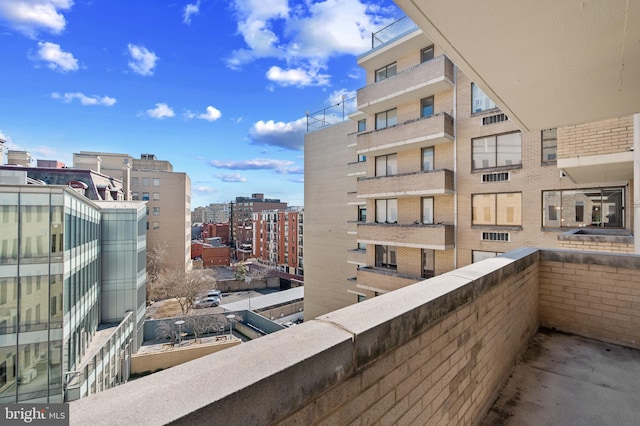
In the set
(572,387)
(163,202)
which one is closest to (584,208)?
(572,387)

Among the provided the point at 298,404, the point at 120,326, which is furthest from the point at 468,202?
the point at 120,326

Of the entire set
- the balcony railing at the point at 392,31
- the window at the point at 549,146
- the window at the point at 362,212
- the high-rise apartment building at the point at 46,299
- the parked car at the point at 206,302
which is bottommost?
the parked car at the point at 206,302

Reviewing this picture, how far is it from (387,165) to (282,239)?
123 ft

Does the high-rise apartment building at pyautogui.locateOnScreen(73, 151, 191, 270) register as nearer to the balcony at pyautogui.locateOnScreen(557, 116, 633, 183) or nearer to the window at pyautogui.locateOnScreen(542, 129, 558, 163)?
the window at pyautogui.locateOnScreen(542, 129, 558, 163)

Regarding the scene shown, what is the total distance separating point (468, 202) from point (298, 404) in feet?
41.8

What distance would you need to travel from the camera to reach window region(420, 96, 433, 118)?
528 inches

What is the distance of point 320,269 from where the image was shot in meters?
22.0

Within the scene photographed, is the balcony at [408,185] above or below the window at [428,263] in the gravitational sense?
above

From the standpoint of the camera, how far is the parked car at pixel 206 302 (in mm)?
30094

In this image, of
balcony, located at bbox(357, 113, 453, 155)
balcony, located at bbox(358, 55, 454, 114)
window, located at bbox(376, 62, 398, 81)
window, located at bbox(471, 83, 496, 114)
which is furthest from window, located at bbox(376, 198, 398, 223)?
window, located at bbox(376, 62, 398, 81)

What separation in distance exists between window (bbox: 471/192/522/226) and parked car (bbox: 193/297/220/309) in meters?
26.9

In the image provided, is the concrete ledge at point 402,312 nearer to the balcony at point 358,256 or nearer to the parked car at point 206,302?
the balcony at point 358,256

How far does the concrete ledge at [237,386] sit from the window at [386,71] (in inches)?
611
